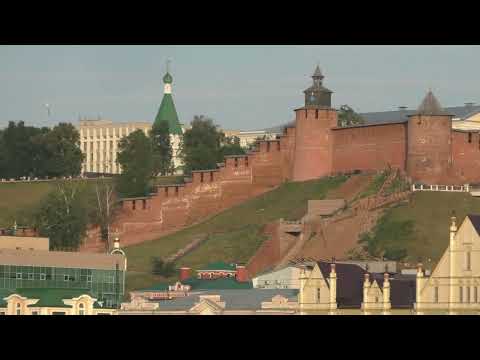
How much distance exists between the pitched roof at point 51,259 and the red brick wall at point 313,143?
17.5 m

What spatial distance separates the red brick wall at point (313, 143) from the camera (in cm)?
7062

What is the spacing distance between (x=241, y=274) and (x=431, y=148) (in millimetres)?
10592

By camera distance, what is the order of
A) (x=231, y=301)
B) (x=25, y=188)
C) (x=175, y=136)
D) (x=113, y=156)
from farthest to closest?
(x=113, y=156), (x=175, y=136), (x=25, y=188), (x=231, y=301)

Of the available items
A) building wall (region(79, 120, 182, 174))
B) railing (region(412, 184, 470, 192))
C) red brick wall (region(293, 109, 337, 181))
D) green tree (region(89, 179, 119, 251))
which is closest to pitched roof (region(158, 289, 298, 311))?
railing (region(412, 184, 470, 192))

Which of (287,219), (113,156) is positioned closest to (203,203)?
(287,219)

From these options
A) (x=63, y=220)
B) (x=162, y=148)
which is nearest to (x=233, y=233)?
(x=63, y=220)

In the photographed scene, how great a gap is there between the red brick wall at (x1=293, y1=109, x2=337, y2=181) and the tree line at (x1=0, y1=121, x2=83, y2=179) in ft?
75.4

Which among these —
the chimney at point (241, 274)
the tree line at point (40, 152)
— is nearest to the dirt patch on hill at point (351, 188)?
the chimney at point (241, 274)

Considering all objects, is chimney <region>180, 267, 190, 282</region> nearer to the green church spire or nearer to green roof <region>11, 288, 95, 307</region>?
green roof <region>11, 288, 95, 307</region>

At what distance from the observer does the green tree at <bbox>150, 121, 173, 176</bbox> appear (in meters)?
86.6

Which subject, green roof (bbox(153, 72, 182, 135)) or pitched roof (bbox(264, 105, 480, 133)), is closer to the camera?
pitched roof (bbox(264, 105, 480, 133))
